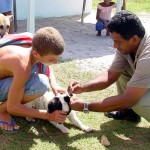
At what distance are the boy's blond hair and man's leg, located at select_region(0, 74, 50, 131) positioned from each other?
1.14ft

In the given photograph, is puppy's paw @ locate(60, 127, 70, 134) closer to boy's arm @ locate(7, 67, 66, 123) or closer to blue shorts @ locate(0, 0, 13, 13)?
boy's arm @ locate(7, 67, 66, 123)

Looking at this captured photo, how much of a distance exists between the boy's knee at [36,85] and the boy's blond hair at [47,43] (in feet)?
1.11

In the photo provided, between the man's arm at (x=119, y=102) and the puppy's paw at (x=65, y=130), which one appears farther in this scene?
the puppy's paw at (x=65, y=130)

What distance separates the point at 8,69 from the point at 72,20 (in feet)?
21.0

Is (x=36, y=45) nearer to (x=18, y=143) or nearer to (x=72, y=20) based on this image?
(x=18, y=143)

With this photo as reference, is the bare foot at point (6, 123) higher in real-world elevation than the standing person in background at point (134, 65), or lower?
lower

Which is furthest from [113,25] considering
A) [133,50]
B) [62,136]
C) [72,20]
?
[72,20]

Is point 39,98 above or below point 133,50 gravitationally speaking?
below

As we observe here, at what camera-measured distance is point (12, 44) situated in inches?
124

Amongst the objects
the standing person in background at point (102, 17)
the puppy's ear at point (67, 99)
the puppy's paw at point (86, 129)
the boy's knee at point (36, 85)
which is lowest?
the standing person in background at point (102, 17)

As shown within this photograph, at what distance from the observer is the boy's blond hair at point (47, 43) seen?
2707 millimetres

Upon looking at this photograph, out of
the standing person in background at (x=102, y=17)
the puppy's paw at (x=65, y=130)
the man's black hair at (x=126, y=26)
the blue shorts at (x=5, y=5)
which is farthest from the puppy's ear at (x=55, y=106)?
the standing person in background at (x=102, y=17)

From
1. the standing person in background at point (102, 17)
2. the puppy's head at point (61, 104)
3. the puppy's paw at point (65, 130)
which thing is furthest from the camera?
the standing person in background at point (102, 17)

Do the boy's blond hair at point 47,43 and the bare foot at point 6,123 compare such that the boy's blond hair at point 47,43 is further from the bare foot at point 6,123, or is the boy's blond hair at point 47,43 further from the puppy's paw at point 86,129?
the puppy's paw at point 86,129
